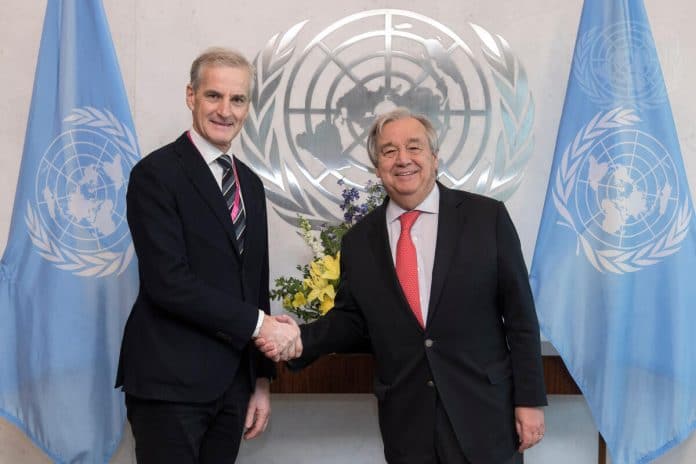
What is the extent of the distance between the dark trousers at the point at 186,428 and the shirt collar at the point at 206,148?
592mm

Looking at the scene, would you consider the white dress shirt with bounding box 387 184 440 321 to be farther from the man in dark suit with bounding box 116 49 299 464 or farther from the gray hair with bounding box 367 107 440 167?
the man in dark suit with bounding box 116 49 299 464

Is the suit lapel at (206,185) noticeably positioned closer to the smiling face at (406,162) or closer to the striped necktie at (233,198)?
the striped necktie at (233,198)

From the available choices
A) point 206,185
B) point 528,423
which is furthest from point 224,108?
point 528,423

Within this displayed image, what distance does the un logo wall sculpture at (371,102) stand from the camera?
315cm

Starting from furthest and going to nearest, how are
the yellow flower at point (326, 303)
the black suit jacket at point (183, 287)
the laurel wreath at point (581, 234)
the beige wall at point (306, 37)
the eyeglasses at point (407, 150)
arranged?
the beige wall at point (306, 37)
the laurel wreath at point (581, 234)
the yellow flower at point (326, 303)
the eyeglasses at point (407, 150)
the black suit jacket at point (183, 287)

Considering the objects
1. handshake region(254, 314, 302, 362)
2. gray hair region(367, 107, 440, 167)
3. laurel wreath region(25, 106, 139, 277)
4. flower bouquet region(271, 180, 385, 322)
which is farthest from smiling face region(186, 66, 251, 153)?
laurel wreath region(25, 106, 139, 277)

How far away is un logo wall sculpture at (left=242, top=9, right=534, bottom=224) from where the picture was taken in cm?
315

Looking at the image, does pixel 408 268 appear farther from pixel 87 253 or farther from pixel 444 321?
pixel 87 253

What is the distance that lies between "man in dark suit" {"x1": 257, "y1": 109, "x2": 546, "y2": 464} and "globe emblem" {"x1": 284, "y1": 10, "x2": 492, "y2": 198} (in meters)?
0.96

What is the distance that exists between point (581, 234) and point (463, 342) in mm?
976

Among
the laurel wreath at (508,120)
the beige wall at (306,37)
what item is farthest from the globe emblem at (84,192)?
the laurel wreath at (508,120)

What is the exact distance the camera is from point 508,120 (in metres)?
3.15

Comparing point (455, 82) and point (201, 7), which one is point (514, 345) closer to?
point (455, 82)

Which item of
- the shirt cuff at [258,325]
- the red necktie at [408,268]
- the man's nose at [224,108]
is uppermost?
the man's nose at [224,108]
